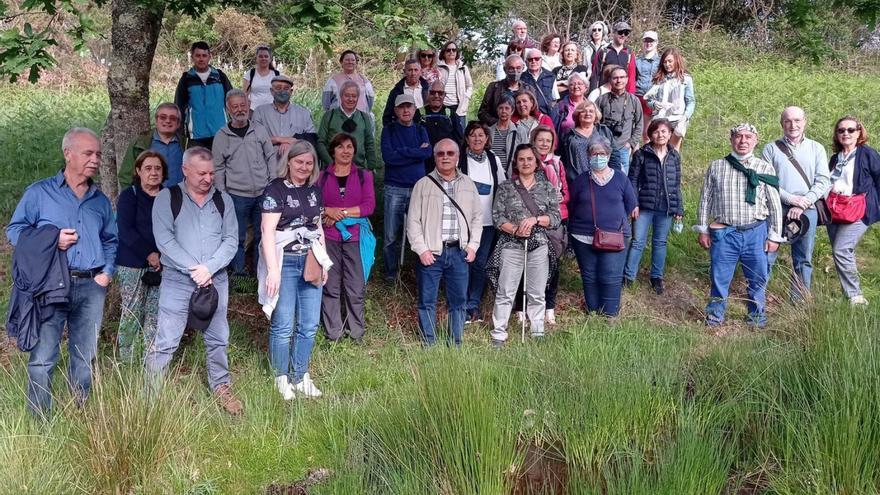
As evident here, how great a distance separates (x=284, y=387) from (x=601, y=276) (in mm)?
3034

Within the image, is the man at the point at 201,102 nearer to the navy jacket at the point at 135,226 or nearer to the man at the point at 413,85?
the man at the point at 413,85

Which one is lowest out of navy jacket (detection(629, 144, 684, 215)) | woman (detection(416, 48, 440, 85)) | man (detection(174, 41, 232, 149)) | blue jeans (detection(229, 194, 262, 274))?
blue jeans (detection(229, 194, 262, 274))

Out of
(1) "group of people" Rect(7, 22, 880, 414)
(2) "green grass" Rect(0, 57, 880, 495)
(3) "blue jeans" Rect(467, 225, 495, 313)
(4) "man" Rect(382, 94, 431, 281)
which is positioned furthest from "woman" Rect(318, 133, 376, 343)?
(2) "green grass" Rect(0, 57, 880, 495)

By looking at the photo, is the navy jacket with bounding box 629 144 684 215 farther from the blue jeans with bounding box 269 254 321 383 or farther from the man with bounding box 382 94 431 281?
the blue jeans with bounding box 269 254 321 383

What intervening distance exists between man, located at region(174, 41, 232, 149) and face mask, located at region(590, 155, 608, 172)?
4069 millimetres

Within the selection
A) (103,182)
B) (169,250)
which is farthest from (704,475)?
(103,182)

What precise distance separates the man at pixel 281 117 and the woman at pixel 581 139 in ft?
8.51

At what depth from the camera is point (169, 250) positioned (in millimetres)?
5059

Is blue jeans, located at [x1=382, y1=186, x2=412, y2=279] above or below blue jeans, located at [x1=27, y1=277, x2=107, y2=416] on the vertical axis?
above

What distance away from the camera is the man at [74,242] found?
466 centimetres

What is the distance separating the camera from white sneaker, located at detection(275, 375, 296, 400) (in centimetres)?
548

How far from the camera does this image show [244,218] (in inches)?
291

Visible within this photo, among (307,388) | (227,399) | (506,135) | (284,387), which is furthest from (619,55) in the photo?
(227,399)

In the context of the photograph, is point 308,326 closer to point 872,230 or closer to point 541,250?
point 541,250
